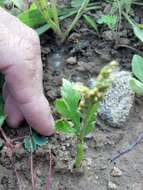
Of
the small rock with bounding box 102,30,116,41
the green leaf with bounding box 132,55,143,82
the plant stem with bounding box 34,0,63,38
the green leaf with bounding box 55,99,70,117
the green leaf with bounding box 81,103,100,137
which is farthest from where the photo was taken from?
the small rock with bounding box 102,30,116,41

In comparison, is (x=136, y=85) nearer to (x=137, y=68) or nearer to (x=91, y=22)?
(x=137, y=68)

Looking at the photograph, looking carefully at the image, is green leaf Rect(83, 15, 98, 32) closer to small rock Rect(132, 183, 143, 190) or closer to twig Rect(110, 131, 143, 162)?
twig Rect(110, 131, 143, 162)

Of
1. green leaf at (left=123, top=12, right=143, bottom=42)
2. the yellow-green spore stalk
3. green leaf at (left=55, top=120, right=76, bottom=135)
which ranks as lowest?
green leaf at (left=123, top=12, right=143, bottom=42)

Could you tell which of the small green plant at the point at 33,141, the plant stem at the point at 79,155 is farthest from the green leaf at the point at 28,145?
the plant stem at the point at 79,155

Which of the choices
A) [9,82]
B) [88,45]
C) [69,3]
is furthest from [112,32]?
[9,82]

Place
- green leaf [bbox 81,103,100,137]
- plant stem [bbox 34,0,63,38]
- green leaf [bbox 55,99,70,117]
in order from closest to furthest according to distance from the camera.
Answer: green leaf [bbox 81,103,100,137] < green leaf [bbox 55,99,70,117] < plant stem [bbox 34,0,63,38]

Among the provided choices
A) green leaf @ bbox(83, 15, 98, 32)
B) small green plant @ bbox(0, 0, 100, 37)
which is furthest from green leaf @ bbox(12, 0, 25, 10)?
green leaf @ bbox(83, 15, 98, 32)

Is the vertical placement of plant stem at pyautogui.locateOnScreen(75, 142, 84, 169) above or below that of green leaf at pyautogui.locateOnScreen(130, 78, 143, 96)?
below
